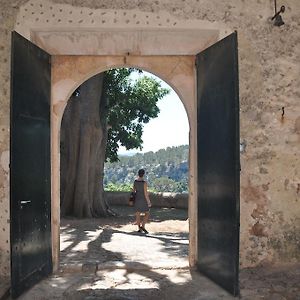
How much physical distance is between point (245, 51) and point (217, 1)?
689 millimetres

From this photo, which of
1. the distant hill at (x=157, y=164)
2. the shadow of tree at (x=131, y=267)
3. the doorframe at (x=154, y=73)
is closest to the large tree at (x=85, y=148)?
the shadow of tree at (x=131, y=267)

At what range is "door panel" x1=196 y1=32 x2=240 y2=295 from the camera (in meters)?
4.03

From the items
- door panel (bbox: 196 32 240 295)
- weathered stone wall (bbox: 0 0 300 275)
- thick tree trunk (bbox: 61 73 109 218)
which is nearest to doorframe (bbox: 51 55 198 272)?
door panel (bbox: 196 32 240 295)

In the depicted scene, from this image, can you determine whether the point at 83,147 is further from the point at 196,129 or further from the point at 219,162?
the point at 219,162

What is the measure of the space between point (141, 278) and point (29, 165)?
1.85 meters

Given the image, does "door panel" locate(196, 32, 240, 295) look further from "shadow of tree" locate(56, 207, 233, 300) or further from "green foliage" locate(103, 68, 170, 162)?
"green foliage" locate(103, 68, 170, 162)

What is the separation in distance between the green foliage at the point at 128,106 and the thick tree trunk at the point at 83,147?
188 cm

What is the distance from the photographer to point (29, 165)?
432 centimetres

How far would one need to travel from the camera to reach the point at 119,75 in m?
13.9

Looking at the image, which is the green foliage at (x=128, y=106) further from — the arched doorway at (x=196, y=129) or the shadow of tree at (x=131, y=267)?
the arched doorway at (x=196, y=129)

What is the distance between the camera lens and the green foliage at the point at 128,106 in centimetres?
1409

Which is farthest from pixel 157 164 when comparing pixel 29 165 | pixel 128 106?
pixel 29 165

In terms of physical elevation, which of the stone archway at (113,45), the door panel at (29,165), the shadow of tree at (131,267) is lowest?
the shadow of tree at (131,267)

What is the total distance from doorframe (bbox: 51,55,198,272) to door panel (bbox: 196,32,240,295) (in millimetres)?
164
